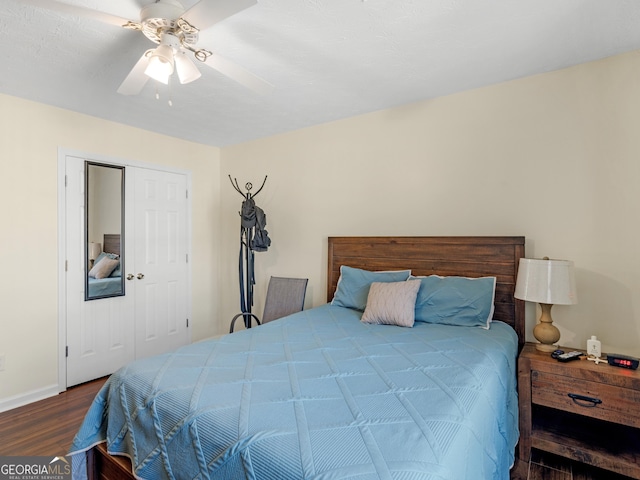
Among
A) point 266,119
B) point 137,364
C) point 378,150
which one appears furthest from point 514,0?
point 137,364

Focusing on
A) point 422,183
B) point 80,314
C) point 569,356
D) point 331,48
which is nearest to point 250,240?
point 80,314

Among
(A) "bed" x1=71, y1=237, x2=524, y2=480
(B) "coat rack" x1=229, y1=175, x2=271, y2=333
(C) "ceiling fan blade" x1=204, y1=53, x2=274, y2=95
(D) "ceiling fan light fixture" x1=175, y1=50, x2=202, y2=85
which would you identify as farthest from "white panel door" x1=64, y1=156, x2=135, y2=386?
(C) "ceiling fan blade" x1=204, y1=53, x2=274, y2=95

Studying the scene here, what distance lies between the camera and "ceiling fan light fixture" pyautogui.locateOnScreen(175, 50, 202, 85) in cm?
170

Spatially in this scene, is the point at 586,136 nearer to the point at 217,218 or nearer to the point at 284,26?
the point at 284,26

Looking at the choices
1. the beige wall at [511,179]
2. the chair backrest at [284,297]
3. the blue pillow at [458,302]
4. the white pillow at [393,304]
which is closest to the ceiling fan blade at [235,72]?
the beige wall at [511,179]

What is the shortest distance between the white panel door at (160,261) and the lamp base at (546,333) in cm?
353

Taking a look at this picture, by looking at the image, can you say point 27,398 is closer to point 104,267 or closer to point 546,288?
point 104,267

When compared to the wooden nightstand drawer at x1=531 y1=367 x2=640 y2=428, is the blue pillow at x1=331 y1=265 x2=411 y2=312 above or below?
above

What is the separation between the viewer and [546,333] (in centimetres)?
207

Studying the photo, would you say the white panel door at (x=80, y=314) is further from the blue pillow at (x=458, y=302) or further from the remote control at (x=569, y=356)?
the remote control at (x=569, y=356)

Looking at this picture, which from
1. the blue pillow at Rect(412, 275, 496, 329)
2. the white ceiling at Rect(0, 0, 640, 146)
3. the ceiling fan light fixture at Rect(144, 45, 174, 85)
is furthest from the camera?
the blue pillow at Rect(412, 275, 496, 329)

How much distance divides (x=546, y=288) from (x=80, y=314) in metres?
3.76

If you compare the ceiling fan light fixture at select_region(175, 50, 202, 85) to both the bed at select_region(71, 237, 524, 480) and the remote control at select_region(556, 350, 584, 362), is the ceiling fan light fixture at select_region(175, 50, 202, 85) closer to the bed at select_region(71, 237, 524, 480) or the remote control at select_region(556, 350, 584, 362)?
the bed at select_region(71, 237, 524, 480)

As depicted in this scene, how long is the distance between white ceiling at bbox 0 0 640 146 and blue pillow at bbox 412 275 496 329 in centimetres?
148
